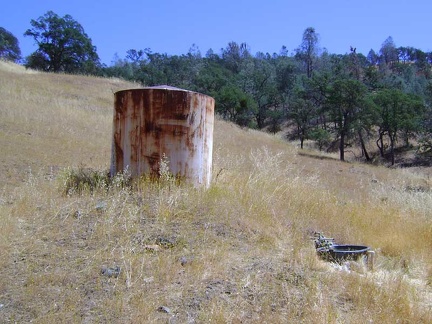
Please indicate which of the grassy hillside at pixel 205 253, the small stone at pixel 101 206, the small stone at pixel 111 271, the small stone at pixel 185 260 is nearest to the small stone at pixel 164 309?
the grassy hillside at pixel 205 253

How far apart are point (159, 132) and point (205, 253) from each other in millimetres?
2073

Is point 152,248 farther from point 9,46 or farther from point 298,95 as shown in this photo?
point 9,46

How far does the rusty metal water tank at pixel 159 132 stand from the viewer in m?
5.50

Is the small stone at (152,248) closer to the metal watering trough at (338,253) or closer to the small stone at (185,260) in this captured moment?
the small stone at (185,260)

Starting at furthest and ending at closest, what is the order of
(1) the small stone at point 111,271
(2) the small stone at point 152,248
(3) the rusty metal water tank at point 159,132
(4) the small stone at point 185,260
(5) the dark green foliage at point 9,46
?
(5) the dark green foliage at point 9,46 < (3) the rusty metal water tank at point 159,132 < (2) the small stone at point 152,248 < (4) the small stone at point 185,260 < (1) the small stone at point 111,271

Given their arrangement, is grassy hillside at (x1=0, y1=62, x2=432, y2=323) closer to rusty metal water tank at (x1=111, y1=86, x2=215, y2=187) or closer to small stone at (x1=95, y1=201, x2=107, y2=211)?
small stone at (x1=95, y1=201, x2=107, y2=211)

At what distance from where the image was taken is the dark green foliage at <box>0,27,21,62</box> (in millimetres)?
62519

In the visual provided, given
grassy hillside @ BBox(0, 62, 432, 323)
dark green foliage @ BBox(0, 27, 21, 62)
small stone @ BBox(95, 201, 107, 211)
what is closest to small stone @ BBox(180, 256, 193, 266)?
grassy hillside @ BBox(0, 62, 432, 323)

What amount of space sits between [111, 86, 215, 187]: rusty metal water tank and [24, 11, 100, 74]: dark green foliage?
47.3 m

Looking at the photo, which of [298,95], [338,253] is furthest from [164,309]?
[298,95]

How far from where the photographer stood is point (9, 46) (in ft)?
214

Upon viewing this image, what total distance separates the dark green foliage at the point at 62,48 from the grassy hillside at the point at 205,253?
4564 cm

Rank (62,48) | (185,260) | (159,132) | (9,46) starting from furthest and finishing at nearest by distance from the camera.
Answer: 1. (9,46)
2. (62,48)
3. (159,132)
4. (185,260)

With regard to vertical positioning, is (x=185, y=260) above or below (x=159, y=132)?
below
